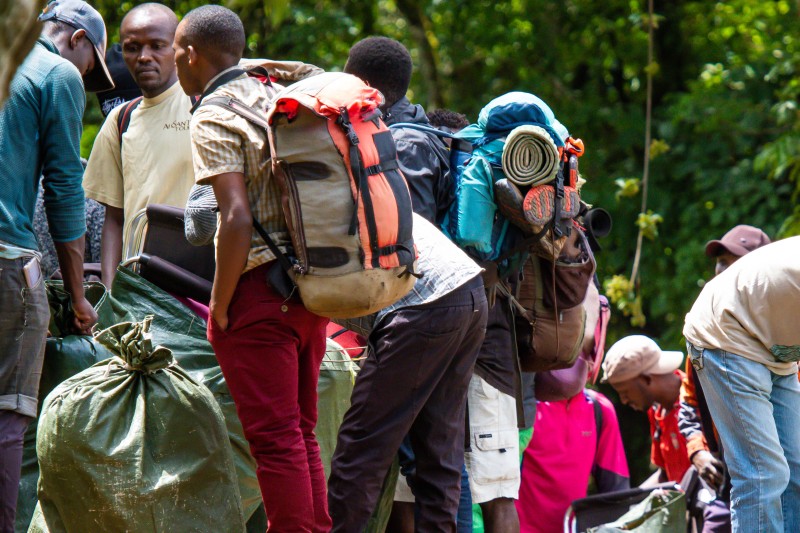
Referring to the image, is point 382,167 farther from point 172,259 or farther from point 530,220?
point 172,259

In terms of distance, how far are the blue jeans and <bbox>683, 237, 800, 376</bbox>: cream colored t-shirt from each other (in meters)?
0.06

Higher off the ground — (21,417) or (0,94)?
(0,94)

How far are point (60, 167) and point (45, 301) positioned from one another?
468 millimetres

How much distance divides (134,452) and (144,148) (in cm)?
162

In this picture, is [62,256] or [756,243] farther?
[756,243]

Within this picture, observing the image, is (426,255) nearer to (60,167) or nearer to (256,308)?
(256,308)

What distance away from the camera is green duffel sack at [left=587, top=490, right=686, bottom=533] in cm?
548

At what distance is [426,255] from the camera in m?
3.87

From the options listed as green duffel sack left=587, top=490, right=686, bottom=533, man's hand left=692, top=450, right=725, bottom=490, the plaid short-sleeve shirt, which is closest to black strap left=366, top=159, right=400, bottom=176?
the plaid short-sleeve shirt

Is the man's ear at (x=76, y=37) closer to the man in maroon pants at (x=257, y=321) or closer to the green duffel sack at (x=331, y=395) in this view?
the man in maroon pants at (x=257, y=321)

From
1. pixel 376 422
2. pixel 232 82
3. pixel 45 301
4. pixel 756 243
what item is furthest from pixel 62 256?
pixel 756 243

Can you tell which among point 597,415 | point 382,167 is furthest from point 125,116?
point 597,415

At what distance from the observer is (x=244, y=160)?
11.2 feet

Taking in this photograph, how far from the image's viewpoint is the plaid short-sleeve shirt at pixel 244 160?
11.0 feet
